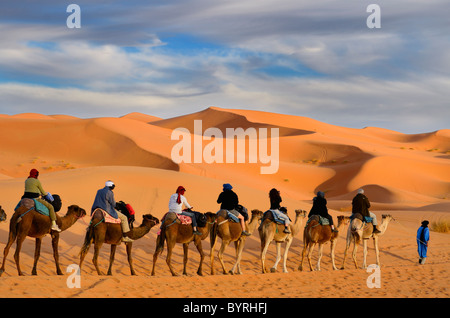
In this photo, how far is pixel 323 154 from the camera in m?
71.6

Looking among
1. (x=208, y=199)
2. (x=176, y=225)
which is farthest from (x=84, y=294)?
(x=208, y=199)

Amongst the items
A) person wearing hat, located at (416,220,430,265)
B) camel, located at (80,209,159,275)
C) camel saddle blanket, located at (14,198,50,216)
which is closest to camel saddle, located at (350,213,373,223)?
person wearing hat, located at (416,220,430,265)

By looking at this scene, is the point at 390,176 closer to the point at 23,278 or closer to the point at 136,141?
the point at 136,141

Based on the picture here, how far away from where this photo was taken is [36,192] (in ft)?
49.9

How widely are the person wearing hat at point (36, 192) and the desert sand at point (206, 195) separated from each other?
156 centimetres

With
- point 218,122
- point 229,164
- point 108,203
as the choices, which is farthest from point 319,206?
point 218,122

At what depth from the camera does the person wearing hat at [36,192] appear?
49.3 feet

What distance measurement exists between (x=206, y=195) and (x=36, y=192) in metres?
13.4

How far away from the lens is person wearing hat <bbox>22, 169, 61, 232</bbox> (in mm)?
15039

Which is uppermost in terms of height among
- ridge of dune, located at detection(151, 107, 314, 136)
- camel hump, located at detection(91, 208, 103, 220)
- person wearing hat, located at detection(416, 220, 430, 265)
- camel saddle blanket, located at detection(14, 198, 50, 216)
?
ridge of dune, located at detection(151, 107, 314, 136)

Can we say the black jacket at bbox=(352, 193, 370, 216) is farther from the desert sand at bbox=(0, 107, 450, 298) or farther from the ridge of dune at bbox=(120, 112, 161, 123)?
the ridge of dune at bbox=(120, 112, 161, 123)

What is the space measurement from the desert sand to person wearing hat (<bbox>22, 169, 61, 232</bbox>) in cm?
156

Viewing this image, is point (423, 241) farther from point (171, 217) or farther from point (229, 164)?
point (229, 164)
